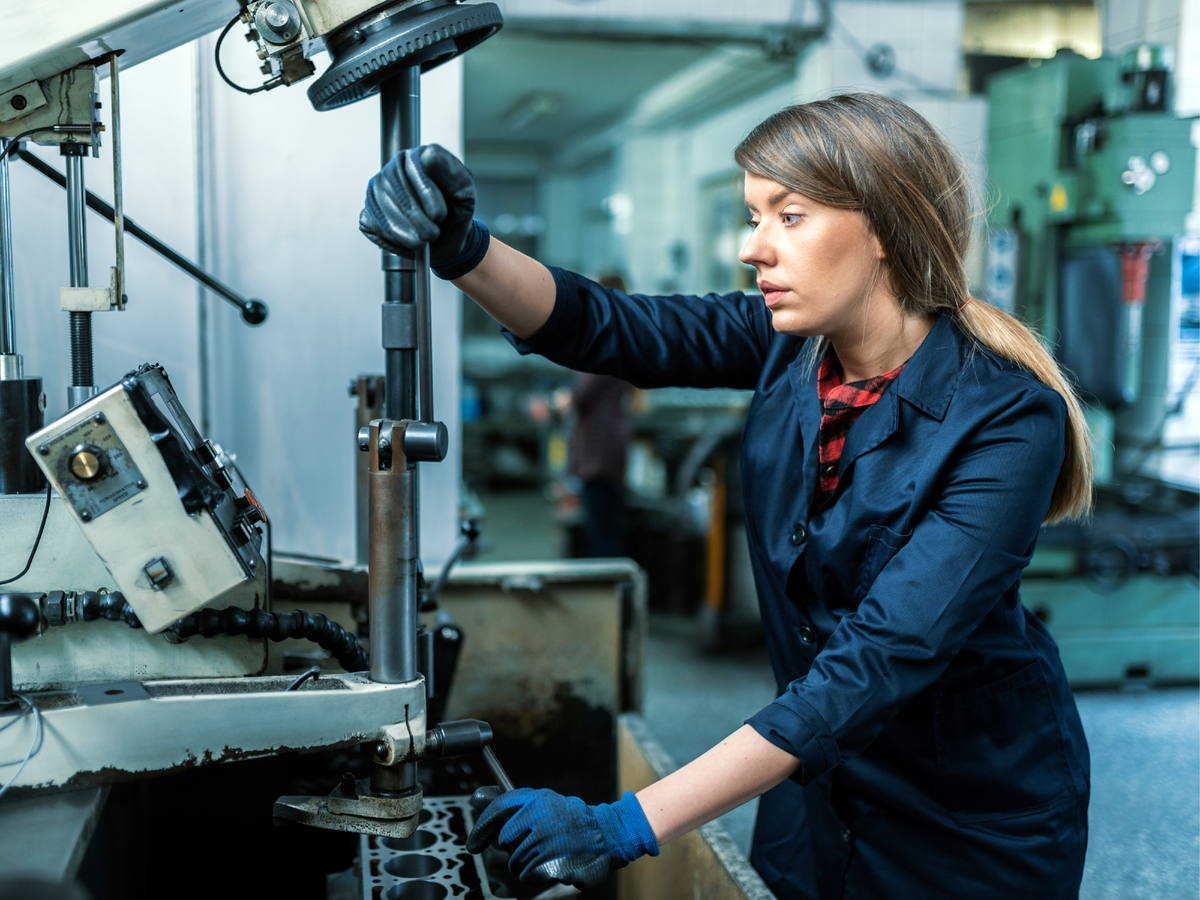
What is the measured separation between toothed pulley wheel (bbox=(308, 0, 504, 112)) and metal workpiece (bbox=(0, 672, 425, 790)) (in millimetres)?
522

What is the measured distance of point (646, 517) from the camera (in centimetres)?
394

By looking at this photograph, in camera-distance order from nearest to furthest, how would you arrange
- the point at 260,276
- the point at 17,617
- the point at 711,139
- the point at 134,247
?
the point at 17,617, the point at 134,247, the point at 260,276, the point at 711,139

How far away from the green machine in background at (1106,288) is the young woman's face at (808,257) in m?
2.28

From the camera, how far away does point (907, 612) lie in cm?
79

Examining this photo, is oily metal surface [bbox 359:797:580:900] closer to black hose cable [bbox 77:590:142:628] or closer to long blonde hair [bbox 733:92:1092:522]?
black hose cable [bbox 77:590:142:628]

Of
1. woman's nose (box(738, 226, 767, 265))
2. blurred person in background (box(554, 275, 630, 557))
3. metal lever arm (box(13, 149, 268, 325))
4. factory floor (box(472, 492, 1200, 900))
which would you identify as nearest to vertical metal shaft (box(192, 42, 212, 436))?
metal lever arm (box(13, 149, 268, 325))

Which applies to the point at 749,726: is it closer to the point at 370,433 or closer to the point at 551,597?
the point at 370,433

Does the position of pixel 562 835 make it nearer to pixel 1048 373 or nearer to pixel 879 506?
pixel 879 506

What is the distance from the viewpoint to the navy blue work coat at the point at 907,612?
80 cm

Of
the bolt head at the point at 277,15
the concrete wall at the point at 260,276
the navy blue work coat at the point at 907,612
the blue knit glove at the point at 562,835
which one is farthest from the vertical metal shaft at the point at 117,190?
the concrete wall at the point at 260,276

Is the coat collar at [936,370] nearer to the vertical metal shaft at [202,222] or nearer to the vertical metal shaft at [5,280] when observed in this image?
the vertical metal shaft at [5,280]

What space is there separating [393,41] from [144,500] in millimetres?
430

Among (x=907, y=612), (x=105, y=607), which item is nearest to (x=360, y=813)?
(x=105, y=607)

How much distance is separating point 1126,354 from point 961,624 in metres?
2.70
